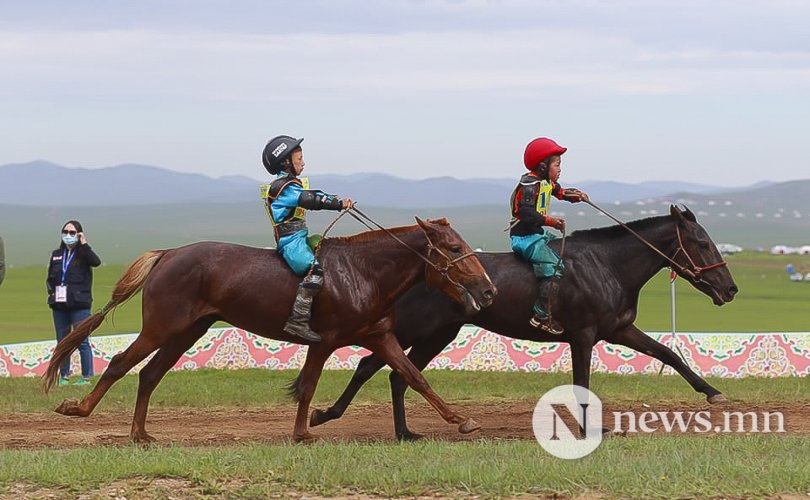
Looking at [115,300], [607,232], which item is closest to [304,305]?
[115,300]

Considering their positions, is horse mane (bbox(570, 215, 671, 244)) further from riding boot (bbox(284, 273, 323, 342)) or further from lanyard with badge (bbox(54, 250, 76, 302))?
lanyard with badge (bbox(54, 250, 76, 302))

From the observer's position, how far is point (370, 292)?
35.1 feet

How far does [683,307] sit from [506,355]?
27126mm

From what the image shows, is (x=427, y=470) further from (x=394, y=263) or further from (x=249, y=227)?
(x=249, y=227)

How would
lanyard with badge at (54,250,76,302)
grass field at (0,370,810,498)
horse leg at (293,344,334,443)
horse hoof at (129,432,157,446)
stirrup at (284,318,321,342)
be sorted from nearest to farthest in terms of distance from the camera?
grass field at (0,370,810,498) → stirrup at (284,318,321,342) → horse leg at (293,344,334,443) → horse hoof at (129,432,157,446) → lanyard with badge at (54,250,76,302)

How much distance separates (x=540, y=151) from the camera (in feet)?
37.6

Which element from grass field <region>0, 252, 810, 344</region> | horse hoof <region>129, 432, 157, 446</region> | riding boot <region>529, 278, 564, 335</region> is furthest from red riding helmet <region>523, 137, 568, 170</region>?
grass field <region>0, 252, 810, 344</region>

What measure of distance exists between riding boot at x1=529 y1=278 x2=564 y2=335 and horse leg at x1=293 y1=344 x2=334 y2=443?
1.99 meters

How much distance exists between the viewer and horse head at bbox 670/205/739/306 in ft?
39.4

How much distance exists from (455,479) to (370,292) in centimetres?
268

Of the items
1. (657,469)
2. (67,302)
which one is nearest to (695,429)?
(657,469)

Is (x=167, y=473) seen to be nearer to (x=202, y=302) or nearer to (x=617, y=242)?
(x=202, y=302)

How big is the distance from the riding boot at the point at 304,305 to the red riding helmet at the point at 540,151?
228 cm

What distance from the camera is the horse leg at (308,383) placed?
10766 mm
